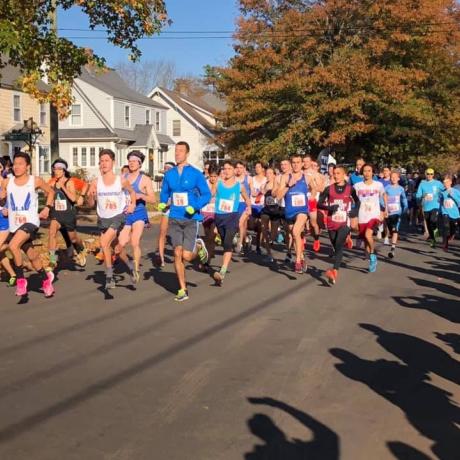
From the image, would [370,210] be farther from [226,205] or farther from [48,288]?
[48,288]

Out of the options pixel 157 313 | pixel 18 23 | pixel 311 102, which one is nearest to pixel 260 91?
pixel 311 102

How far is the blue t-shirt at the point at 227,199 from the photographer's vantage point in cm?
1047

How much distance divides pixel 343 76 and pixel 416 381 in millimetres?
29723

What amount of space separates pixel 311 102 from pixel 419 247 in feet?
66.0

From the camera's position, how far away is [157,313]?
25.8ft

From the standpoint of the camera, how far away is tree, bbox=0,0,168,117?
12.8m

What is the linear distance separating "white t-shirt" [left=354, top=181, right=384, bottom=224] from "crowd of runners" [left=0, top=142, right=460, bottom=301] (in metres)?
0.02

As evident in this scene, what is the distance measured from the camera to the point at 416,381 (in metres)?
5.42

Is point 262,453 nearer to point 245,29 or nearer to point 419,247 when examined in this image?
point 419,247

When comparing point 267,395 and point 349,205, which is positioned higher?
point 349,205

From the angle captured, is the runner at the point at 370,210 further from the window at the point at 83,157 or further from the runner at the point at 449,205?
the window at the point at 83,157

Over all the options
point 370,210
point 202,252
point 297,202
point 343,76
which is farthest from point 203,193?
point 343,76

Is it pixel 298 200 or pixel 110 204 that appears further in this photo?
pixel 298 200

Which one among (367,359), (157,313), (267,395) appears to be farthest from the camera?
(157,313)
